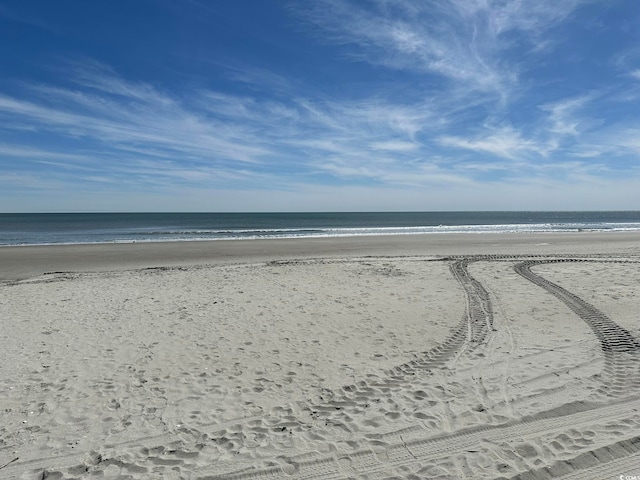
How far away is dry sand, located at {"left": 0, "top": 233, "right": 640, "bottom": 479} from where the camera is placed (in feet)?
11.6

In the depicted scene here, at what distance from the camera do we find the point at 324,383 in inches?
201

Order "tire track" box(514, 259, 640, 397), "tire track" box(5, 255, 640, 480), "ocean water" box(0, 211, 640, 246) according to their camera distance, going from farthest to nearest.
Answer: "ocean water" box(0, 211, 640, 246) < "tire track" box(514, 259, 640, 397) < "tire track" box(5, 255, 640, 480)

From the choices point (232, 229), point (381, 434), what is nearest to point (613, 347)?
point (381, 434)

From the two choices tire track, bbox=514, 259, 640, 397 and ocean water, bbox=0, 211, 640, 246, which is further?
ocean water, bbox=0, 211, 640, 246

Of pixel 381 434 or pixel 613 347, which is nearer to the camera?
pixel 381 434

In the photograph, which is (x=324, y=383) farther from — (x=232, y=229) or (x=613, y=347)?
(x=232, y=229)

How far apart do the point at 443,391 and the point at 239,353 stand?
123 inches

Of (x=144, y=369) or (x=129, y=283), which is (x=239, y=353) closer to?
(x=144, y=369)

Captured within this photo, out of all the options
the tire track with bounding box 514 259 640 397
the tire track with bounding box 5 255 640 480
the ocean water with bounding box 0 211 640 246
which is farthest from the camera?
the ocean water with bounding box 0 211 640 246

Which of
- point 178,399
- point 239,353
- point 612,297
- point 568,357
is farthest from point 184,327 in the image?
point 612,297

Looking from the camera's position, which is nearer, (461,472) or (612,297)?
(461,472)

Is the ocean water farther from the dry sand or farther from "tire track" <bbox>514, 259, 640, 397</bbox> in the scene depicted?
"tire track" <bbox>514, 259, 640, 397</bbox>

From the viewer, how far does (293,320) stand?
795cm

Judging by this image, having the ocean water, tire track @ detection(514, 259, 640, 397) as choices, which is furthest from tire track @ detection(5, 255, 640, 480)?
the ocean water
